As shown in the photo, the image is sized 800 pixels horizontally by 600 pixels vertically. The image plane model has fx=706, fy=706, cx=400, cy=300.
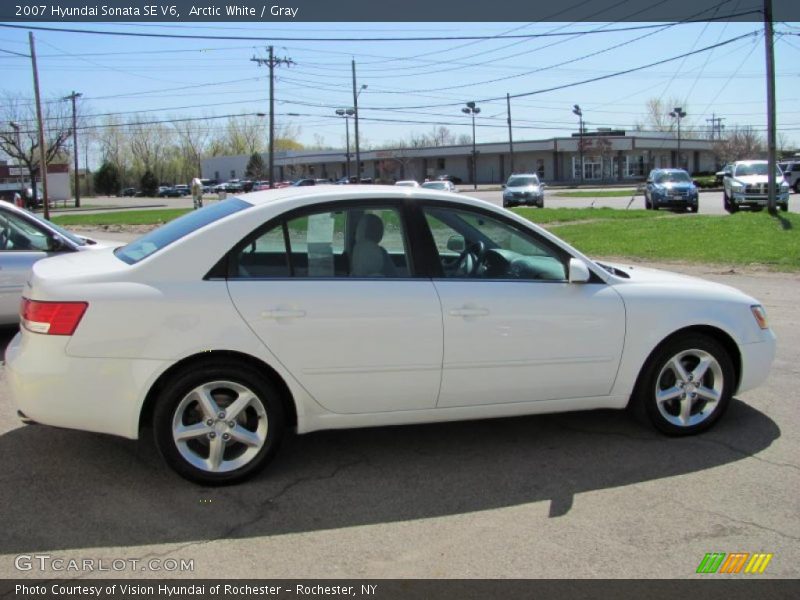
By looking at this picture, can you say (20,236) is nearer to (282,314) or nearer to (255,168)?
(282,314)

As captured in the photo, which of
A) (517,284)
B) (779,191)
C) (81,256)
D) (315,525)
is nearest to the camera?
(315,525)

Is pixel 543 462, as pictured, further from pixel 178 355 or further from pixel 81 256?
pixel 81 256

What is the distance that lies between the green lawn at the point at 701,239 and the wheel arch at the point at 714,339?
358 inches

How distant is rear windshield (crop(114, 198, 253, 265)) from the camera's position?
157 inches

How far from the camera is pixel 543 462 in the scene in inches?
165

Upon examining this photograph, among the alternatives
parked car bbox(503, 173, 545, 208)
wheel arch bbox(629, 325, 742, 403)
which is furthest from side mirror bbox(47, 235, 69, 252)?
parked car bbox(503, 173, 545, 208)

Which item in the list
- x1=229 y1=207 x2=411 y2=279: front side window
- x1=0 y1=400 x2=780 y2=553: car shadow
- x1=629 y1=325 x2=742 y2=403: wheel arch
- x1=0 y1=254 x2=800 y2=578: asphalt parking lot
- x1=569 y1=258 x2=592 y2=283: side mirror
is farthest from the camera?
x1=629 y1=325 x2=742 y2=403: wheel arch

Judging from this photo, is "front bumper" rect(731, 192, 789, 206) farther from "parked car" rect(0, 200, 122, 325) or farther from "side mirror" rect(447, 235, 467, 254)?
"side mirror" rect(447, 235, 467, 254)

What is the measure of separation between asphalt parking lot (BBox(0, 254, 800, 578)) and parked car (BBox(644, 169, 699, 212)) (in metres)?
24.3

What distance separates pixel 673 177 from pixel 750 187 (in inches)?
134

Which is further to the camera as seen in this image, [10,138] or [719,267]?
[10,138]

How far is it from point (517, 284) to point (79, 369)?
2.44 meters

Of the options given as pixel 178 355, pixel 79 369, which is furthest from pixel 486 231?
pixel 79 369
